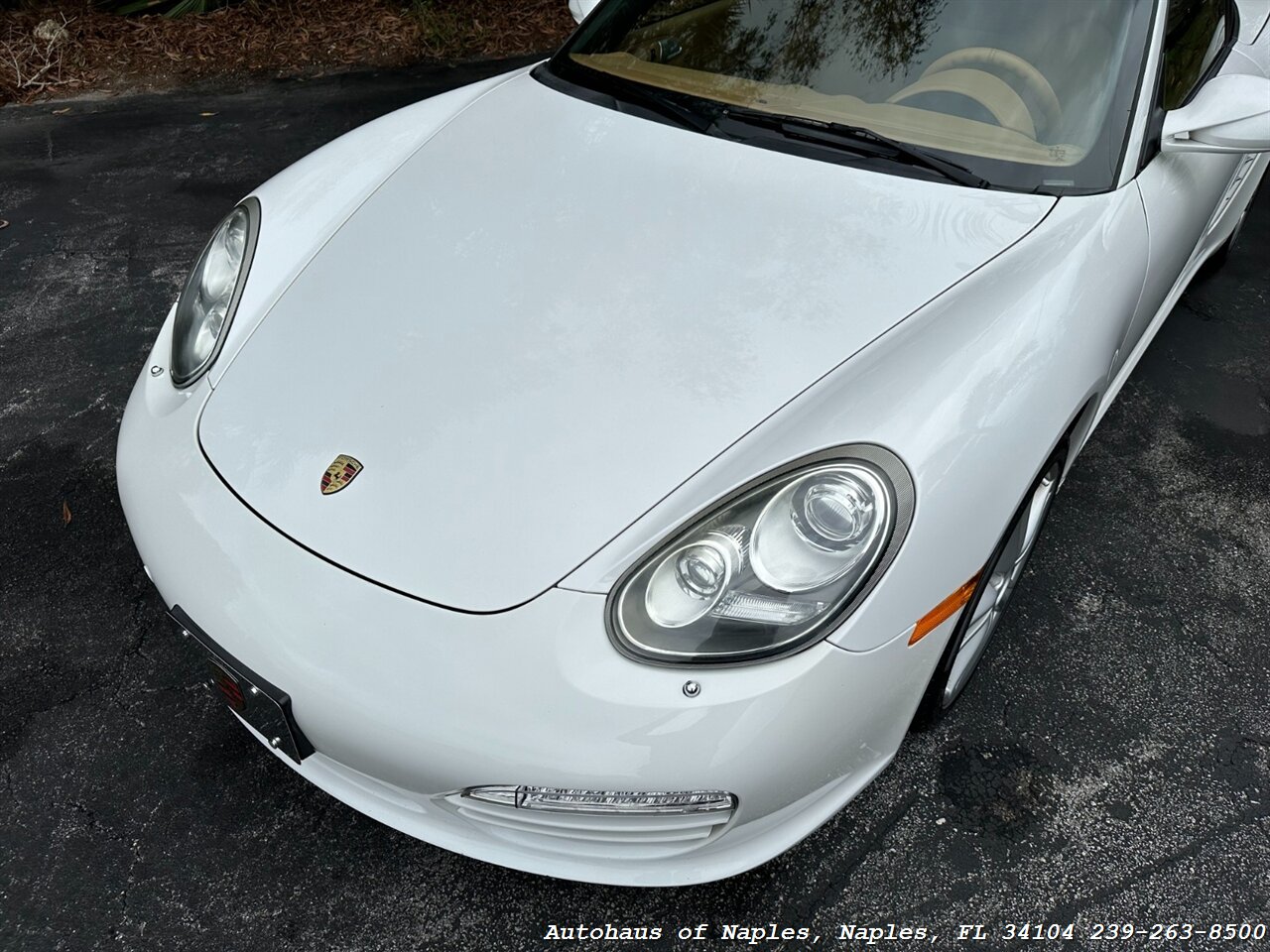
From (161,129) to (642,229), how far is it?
3.47 m

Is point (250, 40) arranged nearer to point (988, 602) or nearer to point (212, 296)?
point (212, 296)

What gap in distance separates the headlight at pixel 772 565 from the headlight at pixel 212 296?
967mm

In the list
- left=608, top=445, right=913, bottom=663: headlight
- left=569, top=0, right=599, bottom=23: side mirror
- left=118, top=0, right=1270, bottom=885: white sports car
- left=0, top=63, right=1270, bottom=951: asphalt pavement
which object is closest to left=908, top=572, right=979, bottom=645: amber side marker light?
left=118, top=0, right=1270, bottom=885: white sports car

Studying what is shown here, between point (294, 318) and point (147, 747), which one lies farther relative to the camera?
point (147, 747)

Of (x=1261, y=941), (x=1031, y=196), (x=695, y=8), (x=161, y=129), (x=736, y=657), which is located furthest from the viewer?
(x=161, y=129)

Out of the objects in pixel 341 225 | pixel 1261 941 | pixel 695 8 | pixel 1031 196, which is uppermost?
pixel 695 8

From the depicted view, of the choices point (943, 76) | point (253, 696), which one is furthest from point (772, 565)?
point (943, 76)

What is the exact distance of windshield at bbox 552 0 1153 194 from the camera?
179 centimetres

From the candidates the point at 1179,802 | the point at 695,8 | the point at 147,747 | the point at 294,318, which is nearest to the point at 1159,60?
the point at 695,8

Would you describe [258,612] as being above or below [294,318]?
below

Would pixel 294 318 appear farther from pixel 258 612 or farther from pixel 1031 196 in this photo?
pixel 1031 196

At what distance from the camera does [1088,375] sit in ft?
5.43

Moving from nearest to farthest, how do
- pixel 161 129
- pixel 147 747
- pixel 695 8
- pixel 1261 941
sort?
pixel 1261 941
pixel 147 747
pixel 695 8
pixel 161 129

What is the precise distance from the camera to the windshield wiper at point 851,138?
69.6 inches
